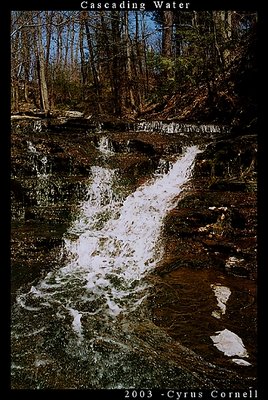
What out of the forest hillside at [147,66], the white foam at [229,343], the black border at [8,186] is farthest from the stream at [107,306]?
the forest hillside at [147,66]

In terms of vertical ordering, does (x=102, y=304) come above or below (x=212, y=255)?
below

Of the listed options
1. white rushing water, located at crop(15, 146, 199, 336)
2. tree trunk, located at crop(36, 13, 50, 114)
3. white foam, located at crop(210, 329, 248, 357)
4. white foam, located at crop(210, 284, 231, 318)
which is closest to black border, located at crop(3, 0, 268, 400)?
white foam, located at crop(210, 329, 248, 357)

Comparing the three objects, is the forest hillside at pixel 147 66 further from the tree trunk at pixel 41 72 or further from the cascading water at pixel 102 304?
the cascading water at pixel 102 304

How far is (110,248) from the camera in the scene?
214 inches

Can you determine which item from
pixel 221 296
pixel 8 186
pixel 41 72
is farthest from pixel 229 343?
pixel 41 72

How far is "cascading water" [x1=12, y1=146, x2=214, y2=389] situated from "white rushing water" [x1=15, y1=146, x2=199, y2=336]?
0.04ft

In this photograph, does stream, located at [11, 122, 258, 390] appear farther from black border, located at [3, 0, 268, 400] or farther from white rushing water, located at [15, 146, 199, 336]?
black border, located at [3, 0, 268, 400]

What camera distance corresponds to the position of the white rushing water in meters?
4.20

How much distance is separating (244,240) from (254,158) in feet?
5.55

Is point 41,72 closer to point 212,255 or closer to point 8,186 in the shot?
point 212,255

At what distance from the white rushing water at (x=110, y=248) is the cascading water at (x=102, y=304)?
0.01 meters

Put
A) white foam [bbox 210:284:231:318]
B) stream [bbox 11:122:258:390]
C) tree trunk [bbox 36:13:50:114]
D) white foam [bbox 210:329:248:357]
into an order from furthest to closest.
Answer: tree trunk [bbox 36:13:50:114], white foam [bbox 210:284:231:318], white foam [bbox 210:329:248:357], stream [bbox 11:122:258:390]

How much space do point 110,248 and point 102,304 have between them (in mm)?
1370

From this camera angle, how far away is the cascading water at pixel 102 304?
3.08 m
